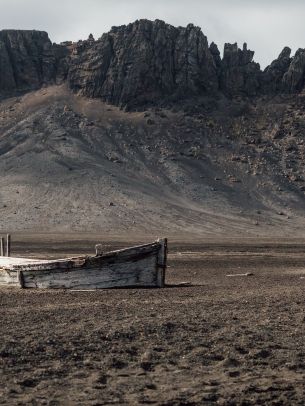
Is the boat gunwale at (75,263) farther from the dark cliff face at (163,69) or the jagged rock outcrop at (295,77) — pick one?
the jagged rock outcrop at (295,77)

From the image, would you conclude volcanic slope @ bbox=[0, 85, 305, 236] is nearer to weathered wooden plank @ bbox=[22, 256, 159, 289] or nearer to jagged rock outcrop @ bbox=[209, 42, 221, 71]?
jagged rock outcrop @ bbox=[209, 42, 221, 71]

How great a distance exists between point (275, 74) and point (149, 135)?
2008cm

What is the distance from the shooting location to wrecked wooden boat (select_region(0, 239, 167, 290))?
21.0 m

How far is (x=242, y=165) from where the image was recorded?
273ft

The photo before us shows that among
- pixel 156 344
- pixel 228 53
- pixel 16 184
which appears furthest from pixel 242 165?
pixel 156 344

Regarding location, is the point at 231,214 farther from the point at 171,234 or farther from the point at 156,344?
the point at 156,344

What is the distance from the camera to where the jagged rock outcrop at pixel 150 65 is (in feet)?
303

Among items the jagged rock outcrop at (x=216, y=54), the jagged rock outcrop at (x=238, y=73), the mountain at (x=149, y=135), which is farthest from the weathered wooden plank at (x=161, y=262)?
the jagged rock outcrop at (x=216, y=54)

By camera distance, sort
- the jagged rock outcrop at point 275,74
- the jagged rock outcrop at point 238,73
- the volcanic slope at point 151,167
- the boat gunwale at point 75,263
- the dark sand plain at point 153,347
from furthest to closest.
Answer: the jagged rock outcrop at point 275,74 → the jagged rock outcrop at point 238,73 → the volcanic slope at point 151,167 → the boat gunwale at point 75,263 → the dark sand plain at point 153,347

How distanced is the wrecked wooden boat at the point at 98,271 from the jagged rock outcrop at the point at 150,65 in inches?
2820

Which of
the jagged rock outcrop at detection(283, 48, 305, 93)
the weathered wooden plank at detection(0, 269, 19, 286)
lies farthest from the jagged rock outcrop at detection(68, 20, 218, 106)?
the weathered wooden plank at detection(0, 269, 19, 286)

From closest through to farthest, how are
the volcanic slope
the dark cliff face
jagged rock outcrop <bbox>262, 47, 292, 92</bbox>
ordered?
1. the volcanic slope
2. the dark cliff face
3. jagged rock outcrop <bbox>262, 47, 292, 92</bbox>

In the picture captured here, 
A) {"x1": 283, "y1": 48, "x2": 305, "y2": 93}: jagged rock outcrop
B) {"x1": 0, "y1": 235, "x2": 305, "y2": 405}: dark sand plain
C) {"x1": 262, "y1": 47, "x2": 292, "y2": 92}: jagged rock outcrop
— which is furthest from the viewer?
{"x1": 262, "y1": 47, "x2": 292, "y2": 92}: jagged rock outcrop

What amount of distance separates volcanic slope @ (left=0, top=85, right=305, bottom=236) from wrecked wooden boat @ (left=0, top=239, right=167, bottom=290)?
36317 mm
